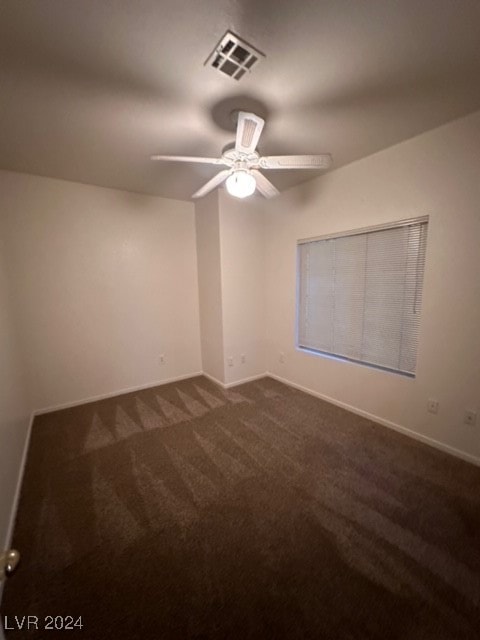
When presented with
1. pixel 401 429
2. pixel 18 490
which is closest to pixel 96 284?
pixel 18 490

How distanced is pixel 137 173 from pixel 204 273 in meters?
1.38

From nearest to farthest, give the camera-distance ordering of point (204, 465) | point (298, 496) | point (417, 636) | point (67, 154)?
point (417, 636) → point (298, 496) → point (204, 465) → point (67, 154)

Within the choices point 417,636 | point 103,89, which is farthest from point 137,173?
point 417,636

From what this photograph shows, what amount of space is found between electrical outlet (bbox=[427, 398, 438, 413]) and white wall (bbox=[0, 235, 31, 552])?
9.68ft

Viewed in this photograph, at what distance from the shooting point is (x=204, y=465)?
6.41 ft

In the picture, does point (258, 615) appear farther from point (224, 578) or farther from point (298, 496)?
point (298, 496)

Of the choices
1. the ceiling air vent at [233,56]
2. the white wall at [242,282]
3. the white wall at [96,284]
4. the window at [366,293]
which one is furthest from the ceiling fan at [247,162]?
the white wall at [96,284]

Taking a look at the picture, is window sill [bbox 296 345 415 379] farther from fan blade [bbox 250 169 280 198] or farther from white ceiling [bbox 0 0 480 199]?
white ceiling [bbox 0 0 480 199]

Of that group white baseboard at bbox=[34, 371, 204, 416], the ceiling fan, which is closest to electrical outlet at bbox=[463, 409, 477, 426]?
the ceiling fan

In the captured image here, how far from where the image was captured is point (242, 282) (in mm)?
3330

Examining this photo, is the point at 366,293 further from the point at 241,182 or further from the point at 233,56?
the point at 233,56

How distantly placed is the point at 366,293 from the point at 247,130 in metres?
1.83

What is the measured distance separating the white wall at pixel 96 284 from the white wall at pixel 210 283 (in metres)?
0.15

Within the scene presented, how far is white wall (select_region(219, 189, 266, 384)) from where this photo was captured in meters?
3.15
